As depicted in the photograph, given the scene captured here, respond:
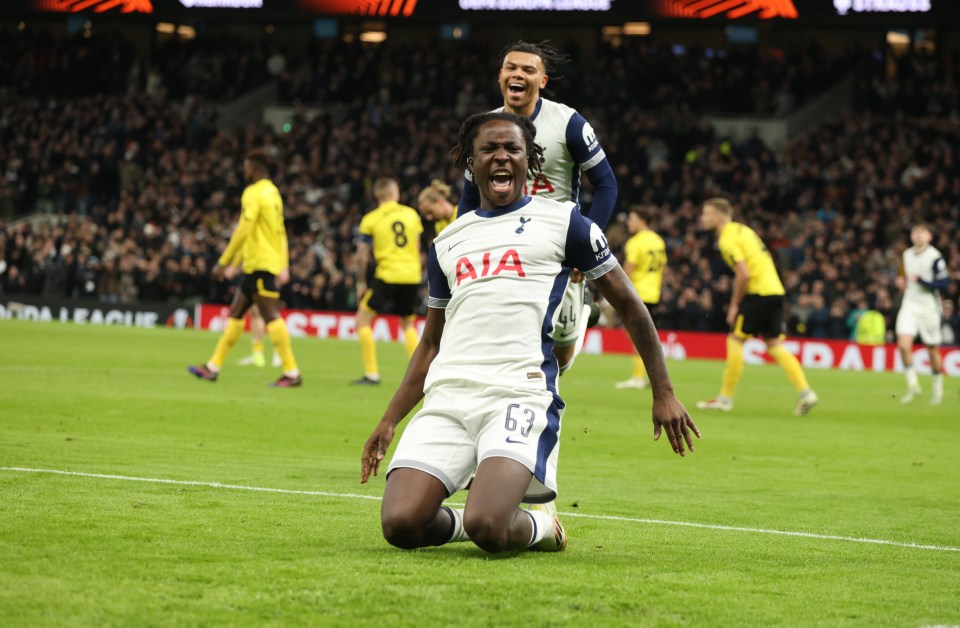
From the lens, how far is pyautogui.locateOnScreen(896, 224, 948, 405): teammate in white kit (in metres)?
18.5

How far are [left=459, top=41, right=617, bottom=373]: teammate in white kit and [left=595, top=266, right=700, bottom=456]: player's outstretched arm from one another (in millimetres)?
1649

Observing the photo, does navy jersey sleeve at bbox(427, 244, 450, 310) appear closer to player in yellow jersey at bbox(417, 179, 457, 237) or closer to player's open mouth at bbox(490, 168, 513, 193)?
player's open mouth at bbox(490, 168, 513, 193)

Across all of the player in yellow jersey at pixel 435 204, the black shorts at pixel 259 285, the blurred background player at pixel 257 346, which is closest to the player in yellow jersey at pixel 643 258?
the player in yellow jersey at pixel 435 204

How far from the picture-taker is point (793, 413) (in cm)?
1517

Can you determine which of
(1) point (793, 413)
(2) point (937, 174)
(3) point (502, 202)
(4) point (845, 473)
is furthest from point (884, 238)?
(3) point (502, 202)

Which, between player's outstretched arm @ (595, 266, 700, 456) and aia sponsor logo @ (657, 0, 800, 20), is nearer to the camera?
player's outstretched arm @ (595, 266, 700, 456)

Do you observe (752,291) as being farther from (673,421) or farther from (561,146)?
(673,421)

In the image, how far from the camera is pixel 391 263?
16734mm

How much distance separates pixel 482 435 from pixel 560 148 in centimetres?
254

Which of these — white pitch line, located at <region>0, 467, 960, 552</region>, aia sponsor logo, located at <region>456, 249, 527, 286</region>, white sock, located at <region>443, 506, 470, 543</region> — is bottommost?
white pitch line, located at <region>0, 467, 960, 552</region>

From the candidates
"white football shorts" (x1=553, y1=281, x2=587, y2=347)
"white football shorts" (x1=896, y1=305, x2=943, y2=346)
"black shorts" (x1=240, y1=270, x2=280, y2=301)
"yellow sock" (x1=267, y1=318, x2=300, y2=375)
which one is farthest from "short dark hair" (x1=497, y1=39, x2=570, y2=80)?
"white football shorts" (x1=896, y1=305, x2=943, y2=346)

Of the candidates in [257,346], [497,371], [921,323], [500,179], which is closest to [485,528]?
[497,371]

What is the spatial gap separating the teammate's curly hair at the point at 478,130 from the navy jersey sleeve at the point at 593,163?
132cm

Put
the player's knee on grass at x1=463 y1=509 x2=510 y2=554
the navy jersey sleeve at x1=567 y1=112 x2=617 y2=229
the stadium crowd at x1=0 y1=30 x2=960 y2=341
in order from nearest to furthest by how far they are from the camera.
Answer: the player's knee on grass at x1=463 y1=509 x2=510 y2=554 < the navy jersey sleeve at x1=567 y1=112 x2=617 y2=229 < the stadium crowd at x1=0 y1=30 x2=960 y2=341
